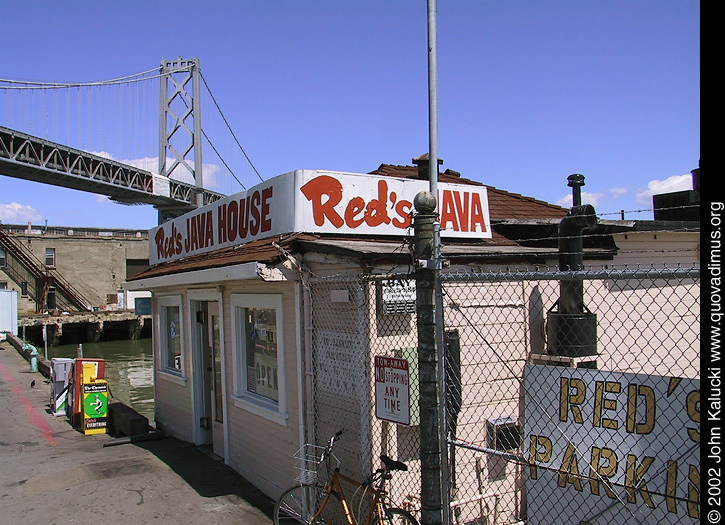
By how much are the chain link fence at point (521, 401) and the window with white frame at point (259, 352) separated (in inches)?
26.4

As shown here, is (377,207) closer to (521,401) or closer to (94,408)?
(521,401)

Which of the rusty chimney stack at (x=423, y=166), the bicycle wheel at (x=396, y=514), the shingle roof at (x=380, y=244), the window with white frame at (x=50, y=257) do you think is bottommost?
the bicycle wheel at (x=396, y=514)

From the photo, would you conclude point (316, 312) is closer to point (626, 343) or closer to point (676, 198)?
point (626, 343)

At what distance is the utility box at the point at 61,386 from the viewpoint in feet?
41.4

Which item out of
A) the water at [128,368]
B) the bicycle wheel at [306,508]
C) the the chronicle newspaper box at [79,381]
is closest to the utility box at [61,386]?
the the chronicle newspaper box at [79,381]

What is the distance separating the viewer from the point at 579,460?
2.89 meters

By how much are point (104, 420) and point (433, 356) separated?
9.44 metres

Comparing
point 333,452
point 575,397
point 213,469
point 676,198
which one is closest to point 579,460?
point 575,397

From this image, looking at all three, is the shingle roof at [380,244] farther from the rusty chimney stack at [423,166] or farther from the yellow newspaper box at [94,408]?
the yellow newspaper box at [94,408]

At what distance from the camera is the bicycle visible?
14.3 ft

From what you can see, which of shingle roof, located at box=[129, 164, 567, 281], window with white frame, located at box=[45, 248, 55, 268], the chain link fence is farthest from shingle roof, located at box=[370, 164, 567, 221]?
window with white frame, located at box=[45, 248, 55, 268]

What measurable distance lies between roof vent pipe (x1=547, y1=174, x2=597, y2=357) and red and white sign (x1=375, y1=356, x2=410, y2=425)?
2.29 meters

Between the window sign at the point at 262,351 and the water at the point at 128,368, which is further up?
the window sign at the point at 262,351

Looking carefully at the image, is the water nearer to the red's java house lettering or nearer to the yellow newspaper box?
the yellow newspaper box
